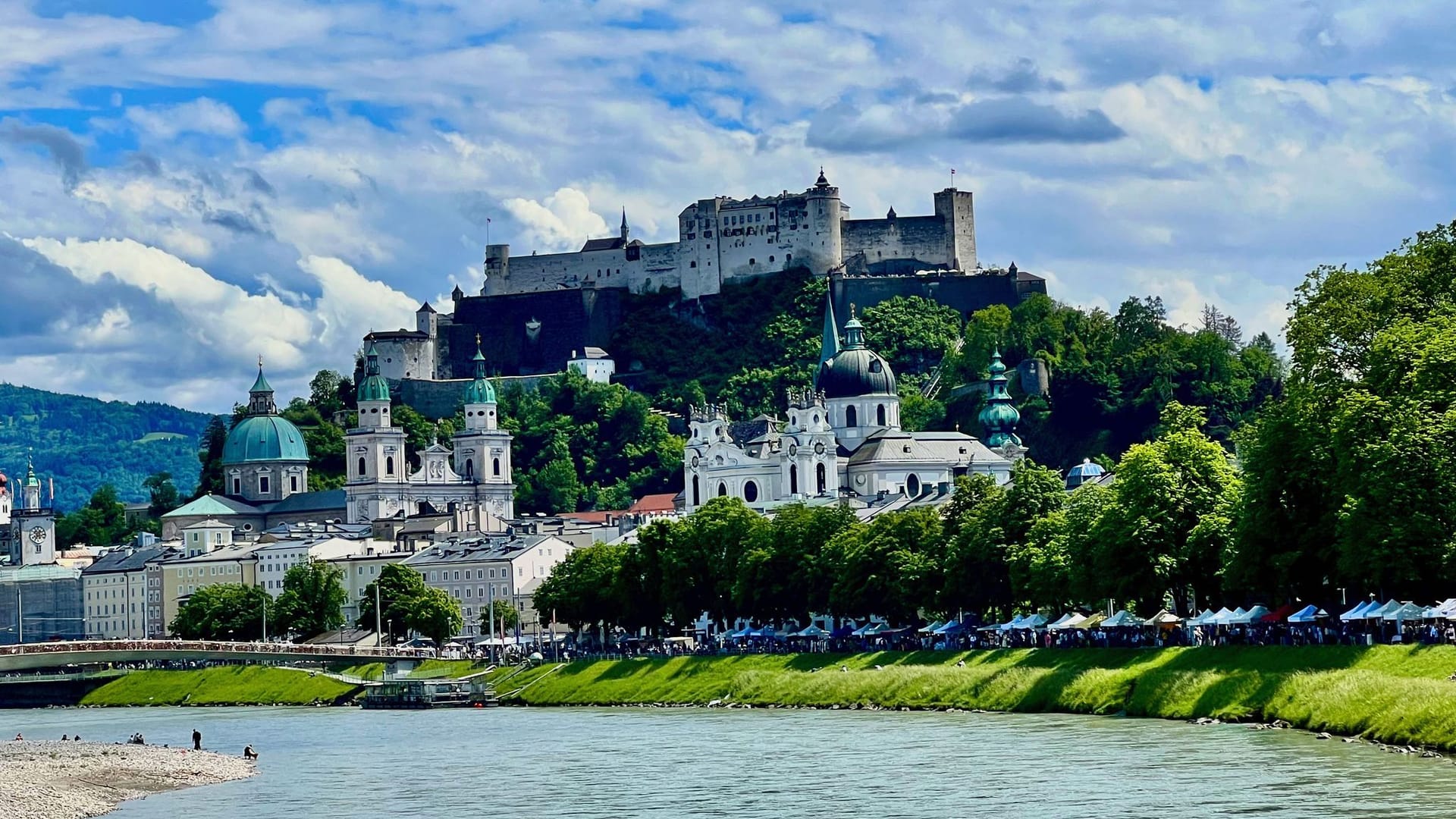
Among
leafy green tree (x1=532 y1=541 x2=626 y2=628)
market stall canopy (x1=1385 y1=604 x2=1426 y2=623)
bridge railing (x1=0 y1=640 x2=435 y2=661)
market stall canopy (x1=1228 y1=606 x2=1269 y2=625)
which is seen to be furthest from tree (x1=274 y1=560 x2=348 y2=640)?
market stall canopy (x1=1385 y1=604 x2=1426 y2=623)

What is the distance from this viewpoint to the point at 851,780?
5669 centimetres

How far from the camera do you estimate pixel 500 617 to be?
479 ft

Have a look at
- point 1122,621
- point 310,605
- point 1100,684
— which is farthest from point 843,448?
point 1100,684

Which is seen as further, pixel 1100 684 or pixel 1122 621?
pixel 1122 621

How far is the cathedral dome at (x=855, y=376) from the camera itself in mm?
173125

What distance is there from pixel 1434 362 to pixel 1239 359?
114692 mm

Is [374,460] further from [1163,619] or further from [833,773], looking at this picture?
[833,773]

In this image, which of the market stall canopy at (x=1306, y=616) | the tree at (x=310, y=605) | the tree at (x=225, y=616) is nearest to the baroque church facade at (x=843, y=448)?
the tree at (x=310, y=605)

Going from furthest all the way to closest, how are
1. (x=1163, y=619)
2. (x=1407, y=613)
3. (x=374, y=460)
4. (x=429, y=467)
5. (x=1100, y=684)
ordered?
1. (x=429, y=467)
2. (x=374, y=460)
3. (x=1163, y=619)
4. (x=1100, y=684)
5. (x=1407, y=613)

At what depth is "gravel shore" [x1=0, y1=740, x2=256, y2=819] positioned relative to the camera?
57000mm

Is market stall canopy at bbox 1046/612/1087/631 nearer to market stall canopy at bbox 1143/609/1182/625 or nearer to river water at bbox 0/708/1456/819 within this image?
market stall canopy at bbox 1143/609/1182/625

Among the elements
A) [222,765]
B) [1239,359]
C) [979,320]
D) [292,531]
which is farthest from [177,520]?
[222,765]

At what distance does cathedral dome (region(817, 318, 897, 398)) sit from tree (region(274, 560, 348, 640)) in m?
42.2

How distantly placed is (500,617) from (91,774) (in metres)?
81.1
